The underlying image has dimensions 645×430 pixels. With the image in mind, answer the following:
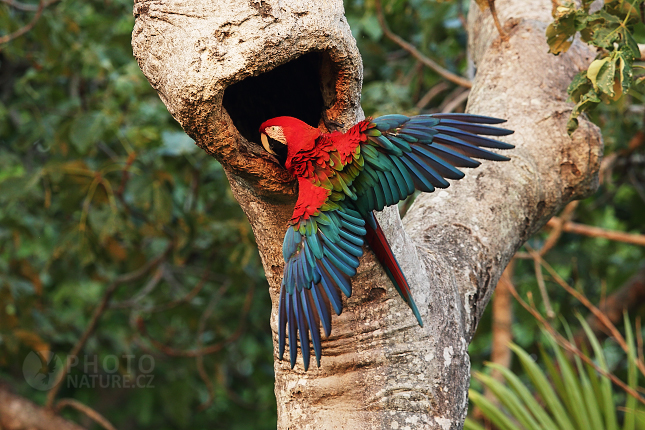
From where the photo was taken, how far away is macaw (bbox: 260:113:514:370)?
39.6 inches

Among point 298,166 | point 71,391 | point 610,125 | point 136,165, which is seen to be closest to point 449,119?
point 298,166

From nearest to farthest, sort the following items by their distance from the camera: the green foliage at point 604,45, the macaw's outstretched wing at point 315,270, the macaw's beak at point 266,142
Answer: the macaw's outstretched wing at point 315,270, the macaw's beak at point 266,142, the green foliage at point 604,45

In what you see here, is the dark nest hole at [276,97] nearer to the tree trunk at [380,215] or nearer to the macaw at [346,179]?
the tree trunk at [380,215]

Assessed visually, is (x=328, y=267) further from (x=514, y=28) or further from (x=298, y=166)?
(x=514, y=28)

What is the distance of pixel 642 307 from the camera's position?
10.2 ft

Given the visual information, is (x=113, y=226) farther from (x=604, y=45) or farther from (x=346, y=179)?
(x=604, y=45)

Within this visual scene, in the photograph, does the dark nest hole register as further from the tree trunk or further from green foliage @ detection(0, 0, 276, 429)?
green foliage @ detection(0, 0, 276, 429)

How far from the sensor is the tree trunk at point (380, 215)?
1025mm

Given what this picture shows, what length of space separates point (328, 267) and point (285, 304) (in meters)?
0.09

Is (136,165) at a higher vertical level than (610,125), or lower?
lower

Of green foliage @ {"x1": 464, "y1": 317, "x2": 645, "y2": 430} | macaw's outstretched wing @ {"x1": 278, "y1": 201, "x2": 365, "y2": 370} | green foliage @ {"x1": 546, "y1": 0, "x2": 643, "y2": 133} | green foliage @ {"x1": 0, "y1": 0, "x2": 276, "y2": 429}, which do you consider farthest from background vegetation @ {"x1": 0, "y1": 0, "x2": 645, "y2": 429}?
macaw's outstretched wing @ {"x1": 278, "y1": 201, "x2": 365, "y2": 370}

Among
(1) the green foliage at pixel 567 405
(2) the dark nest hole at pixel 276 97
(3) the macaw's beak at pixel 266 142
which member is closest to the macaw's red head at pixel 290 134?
(3) the macaw's beak at pixel 266 142

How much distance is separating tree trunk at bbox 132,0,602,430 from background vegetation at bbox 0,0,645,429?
0.93m

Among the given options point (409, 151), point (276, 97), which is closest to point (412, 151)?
point (409, 151)
